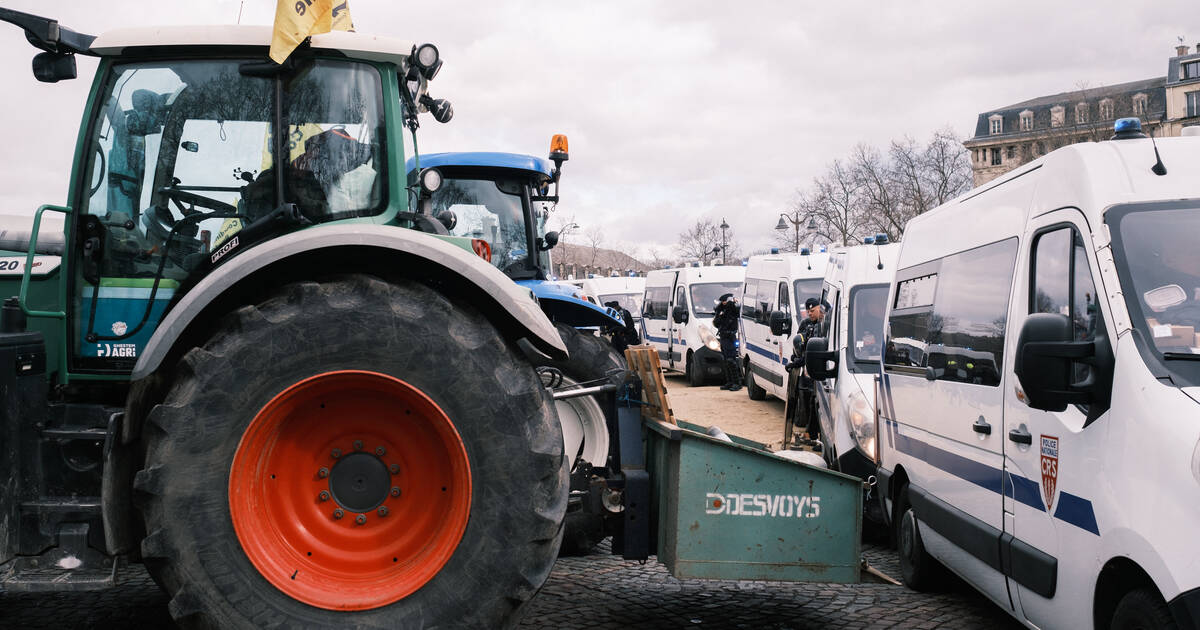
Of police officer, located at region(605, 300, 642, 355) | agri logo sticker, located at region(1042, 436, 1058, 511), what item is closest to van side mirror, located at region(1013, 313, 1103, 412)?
agri logo sticker, located at region(1042, 436, 1058, 511)

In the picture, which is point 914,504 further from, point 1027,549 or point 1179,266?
point 1179,266

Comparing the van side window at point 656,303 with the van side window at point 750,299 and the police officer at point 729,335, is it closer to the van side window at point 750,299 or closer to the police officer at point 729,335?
the police officer at point 729,335

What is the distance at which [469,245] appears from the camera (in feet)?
15.1

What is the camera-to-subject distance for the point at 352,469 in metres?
3.85

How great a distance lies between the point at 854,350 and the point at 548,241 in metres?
3.28

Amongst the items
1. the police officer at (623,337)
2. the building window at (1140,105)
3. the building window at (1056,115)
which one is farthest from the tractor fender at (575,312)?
the building window at (1056,115)

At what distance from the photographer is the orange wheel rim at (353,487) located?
12.0ft

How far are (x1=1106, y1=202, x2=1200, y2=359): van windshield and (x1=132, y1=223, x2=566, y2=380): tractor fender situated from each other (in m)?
2.16

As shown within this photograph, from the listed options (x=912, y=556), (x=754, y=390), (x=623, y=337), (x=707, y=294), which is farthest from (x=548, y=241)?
(x=707, y=294)

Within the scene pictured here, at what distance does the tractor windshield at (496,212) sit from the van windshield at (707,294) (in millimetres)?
11760

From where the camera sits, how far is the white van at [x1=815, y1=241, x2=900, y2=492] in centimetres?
818

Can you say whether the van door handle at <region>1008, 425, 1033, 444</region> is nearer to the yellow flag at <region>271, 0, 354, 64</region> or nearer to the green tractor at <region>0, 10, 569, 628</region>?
the green tractor at <region>0, 10, 569, 628</region>

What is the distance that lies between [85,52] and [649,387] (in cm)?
313

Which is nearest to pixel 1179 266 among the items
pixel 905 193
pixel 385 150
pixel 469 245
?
pixel 469 245
